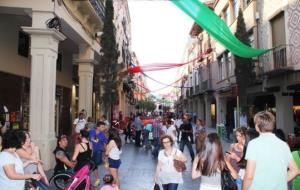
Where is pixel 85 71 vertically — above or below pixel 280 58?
below

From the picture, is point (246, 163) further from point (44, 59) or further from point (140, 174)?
point (44, 59)

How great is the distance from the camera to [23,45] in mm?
14469

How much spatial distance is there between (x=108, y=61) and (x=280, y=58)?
7.75 m

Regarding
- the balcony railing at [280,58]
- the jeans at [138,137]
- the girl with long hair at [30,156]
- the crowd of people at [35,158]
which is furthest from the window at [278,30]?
the girl with long hair at [30,156]

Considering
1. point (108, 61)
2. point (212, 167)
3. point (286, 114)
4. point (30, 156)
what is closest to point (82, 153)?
point (30, 156)

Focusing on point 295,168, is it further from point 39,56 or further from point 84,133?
point 39,56

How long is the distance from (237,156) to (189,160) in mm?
7760

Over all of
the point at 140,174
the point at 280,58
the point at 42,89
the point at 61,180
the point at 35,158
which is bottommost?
the point at 140,174

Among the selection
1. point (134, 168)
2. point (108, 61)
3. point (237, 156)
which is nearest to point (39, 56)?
point (134, 168)

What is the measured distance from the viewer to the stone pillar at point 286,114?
15.7 metres

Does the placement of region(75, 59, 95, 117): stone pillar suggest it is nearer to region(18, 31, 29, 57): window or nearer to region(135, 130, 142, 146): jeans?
region(18, 31, 29, 57): window

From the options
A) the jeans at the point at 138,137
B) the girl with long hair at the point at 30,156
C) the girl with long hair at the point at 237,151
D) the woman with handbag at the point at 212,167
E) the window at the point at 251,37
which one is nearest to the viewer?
the woman with handbag at the point at 212,167

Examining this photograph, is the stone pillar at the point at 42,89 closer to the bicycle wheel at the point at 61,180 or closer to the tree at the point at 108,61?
the bicycle wheel at the point at 61,180

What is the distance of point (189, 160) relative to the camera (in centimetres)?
1361
